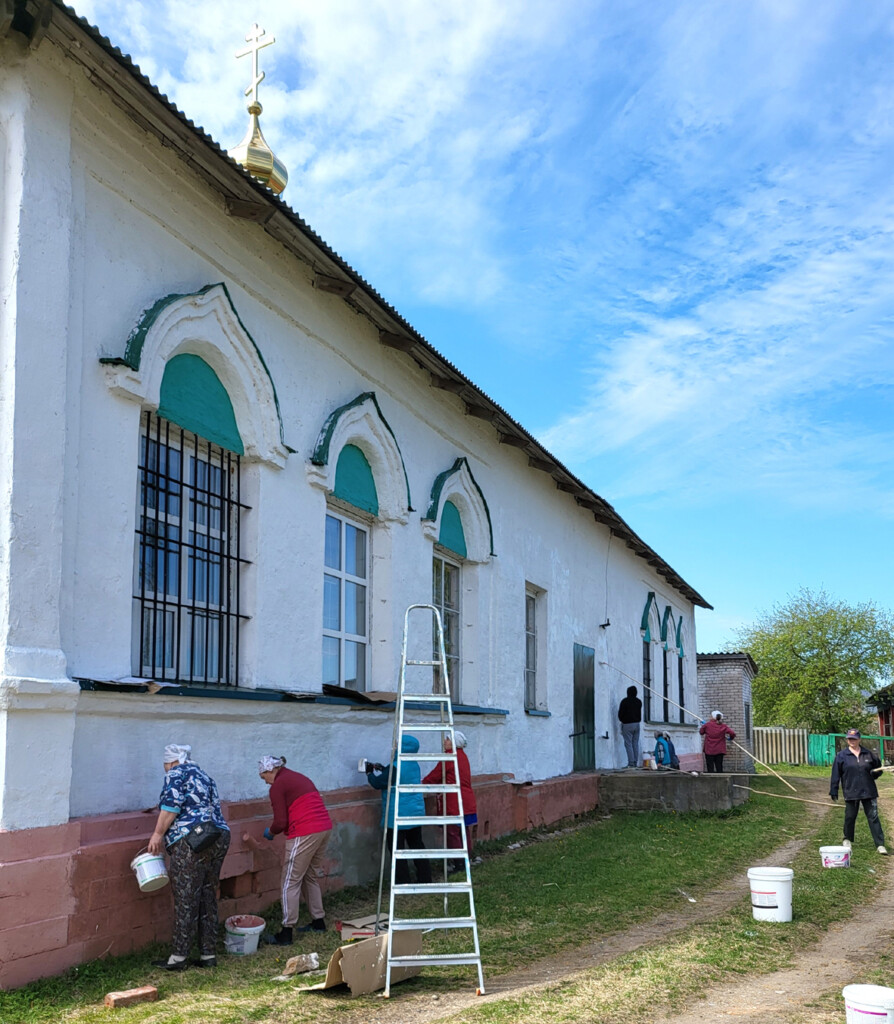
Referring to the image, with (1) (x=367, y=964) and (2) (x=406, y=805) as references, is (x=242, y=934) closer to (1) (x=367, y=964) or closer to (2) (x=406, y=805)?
(1) (x=367, y=964)

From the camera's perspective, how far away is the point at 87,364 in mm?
7055

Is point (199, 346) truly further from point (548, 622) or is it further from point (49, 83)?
point (548, 622)

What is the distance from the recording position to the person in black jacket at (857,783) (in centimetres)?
1254

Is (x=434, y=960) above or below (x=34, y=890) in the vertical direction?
below

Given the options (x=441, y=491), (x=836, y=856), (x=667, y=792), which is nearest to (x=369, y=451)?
(x=441, y=491)

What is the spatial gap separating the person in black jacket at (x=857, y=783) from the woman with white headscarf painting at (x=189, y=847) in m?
8.31

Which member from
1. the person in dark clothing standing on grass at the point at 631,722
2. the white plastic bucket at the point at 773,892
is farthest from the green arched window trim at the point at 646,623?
the white plastic bucket at the point at 773,892

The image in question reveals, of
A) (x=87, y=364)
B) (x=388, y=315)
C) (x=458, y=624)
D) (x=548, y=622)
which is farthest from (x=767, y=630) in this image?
(x=87, y=364)

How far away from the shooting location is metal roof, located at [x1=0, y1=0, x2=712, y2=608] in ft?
21.3

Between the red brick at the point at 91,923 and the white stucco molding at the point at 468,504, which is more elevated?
the white stucco molding at the point at 468,504

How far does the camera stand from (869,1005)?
4898 millimetres

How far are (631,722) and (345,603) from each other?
10435mm

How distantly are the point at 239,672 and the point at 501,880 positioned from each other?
12.0 feet

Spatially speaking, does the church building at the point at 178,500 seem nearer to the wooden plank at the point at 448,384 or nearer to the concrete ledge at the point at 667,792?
the wooden plank at the point at 448,384
